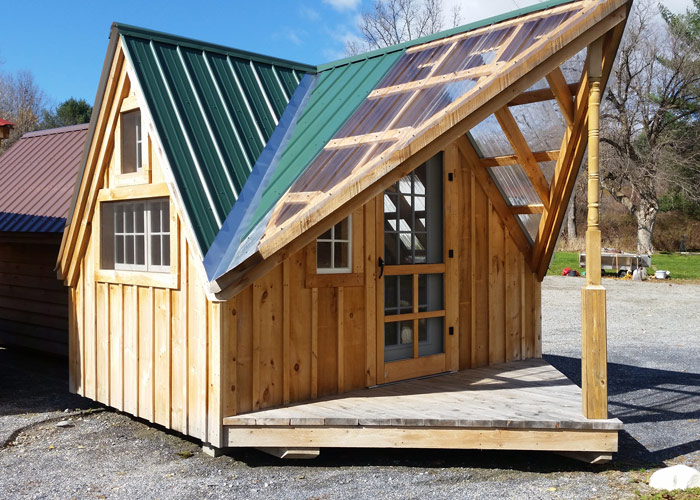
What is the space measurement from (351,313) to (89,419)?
2840mm

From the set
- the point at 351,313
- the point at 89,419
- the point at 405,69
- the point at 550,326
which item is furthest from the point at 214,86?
the point at 550,326

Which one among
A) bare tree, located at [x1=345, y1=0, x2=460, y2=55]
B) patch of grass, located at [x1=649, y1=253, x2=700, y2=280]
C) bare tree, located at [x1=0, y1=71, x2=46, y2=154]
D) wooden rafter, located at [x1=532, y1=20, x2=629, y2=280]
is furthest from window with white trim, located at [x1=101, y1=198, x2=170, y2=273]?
bare tree, located at [x1=0, y1=71, x2=46, y2=154]

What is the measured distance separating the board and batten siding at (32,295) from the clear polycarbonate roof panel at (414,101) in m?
5.27

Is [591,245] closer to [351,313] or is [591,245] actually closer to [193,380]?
[351,313]

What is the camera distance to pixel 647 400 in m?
7.37

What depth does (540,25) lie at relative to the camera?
5.11 meters

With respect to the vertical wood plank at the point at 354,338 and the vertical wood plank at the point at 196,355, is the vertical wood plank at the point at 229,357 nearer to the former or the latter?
the vertical wood plank at the point at 196,355

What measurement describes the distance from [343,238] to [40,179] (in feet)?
21.8

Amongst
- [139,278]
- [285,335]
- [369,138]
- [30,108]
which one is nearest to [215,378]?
[285,335]

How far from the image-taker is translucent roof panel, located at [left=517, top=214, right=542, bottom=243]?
24.8 feet

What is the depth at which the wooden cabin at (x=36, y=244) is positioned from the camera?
9.52m

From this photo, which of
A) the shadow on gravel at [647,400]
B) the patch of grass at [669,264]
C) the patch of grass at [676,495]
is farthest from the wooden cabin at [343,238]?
the patch of grass at [669,264]

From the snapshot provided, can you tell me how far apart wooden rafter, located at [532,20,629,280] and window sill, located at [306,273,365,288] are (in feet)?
7.18

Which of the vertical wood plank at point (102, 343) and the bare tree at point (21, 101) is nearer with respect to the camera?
the vertical wood plank at point (102, 343)
